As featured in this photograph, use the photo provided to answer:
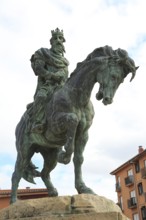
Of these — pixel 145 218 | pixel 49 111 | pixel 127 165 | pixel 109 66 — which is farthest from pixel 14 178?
pixel 127 165

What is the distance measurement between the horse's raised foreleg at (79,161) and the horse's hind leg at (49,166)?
81 centimetres

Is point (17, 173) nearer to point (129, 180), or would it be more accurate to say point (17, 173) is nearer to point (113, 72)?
point (113, 72)

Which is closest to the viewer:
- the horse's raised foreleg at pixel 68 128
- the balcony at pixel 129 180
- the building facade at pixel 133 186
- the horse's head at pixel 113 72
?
the horse's head at pixel 113 72

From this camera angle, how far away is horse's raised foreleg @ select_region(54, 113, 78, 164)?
617 cm

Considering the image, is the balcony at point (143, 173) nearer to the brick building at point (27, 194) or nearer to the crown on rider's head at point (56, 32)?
the brick building at point (27, 194)

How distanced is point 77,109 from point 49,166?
150 centimetres

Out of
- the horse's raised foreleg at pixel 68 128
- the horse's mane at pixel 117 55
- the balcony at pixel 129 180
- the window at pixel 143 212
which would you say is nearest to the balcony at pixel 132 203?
the window at pixel 143 212

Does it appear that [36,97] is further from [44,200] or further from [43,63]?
[44,200]

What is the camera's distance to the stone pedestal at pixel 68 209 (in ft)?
17.5

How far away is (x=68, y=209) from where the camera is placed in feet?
18.2

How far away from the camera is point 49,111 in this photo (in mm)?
6680

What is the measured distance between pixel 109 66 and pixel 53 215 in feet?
7.81

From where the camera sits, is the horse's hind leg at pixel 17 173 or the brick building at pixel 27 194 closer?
the horse's hind leg at pixel 17 173

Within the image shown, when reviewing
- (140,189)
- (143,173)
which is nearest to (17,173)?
(143,173)
